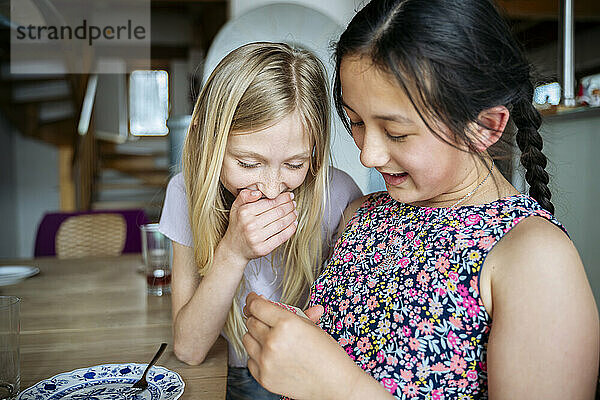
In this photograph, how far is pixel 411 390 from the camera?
2.53 feet

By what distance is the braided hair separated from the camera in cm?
74

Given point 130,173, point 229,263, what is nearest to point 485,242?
point 229,263

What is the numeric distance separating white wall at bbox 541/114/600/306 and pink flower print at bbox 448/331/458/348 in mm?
1016

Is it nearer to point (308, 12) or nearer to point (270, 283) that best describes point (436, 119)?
point (270, 283)

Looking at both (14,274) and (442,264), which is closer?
(442,264)

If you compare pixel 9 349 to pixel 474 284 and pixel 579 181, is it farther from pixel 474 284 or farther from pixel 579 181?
pixel 579 181

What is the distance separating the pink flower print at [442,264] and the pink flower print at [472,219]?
2.5 inches

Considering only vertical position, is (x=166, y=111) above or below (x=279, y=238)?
above

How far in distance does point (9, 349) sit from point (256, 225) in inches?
17.2

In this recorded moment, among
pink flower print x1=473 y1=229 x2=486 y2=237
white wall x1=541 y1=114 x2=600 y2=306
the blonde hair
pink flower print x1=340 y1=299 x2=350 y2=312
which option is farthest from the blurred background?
pink flower print x1=340 y1=299 x2=350 y2=312

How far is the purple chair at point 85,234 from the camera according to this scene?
2.75 m

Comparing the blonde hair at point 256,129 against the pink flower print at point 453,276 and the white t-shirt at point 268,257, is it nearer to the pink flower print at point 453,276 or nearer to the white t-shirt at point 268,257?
the white t-shirt at point 268,257

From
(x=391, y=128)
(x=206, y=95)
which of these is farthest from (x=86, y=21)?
(x=391, y=128)

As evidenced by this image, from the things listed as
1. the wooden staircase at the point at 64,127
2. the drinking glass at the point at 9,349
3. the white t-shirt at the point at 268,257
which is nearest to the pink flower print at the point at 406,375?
the white t-shirt at the point at 268,257
